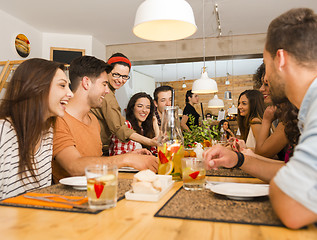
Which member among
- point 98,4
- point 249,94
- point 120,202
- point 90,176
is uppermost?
point 98,4

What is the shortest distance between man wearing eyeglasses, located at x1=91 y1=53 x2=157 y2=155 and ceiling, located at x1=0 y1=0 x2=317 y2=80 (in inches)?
72.9

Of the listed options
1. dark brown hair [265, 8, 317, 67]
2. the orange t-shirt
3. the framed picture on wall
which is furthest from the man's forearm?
the framed picture on wall

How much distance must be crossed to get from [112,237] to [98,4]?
4508 millimetres

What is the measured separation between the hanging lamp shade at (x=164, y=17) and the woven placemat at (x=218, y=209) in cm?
98

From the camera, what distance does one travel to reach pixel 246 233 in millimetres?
673

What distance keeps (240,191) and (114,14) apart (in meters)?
4.56

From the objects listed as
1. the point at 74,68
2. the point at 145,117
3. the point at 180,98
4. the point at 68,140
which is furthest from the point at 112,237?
the point at 180,98

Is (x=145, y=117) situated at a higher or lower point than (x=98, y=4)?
lower

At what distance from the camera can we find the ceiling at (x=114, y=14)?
177 inches

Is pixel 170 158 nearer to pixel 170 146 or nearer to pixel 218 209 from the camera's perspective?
pixel 170 146

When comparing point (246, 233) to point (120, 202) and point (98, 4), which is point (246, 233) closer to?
point (120, 202)

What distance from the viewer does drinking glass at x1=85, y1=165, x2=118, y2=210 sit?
863 mm

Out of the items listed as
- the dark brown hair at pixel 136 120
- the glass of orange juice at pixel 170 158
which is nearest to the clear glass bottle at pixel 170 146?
the glass of orange juice at pixel 170 158

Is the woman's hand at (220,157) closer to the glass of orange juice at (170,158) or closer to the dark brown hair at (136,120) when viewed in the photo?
the glass of orange juice at (170,158)
